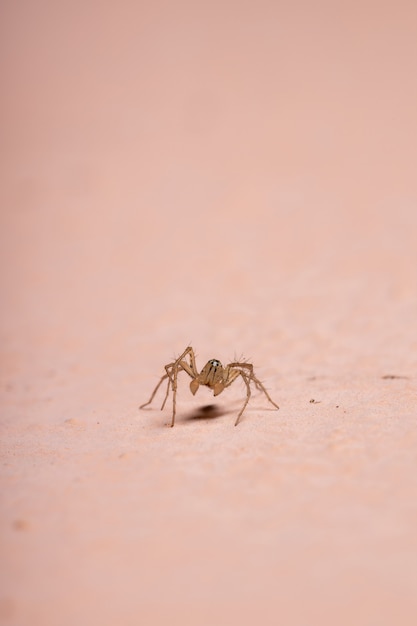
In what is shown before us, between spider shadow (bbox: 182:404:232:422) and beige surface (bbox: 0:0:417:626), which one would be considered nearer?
beige surface (bbox: 0:0:417:626)

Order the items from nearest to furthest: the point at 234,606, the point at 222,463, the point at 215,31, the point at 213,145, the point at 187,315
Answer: the point at 234,606, the point at 222,463, the point at 187,315, the point at 213,145, the point at 215,31

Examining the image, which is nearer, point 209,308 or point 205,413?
point 205,413

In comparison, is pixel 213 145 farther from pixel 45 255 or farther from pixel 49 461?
pixel 49 461

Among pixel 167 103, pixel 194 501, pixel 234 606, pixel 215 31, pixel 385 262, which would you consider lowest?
pixel 234 606

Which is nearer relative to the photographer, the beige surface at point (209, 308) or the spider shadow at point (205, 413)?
the beige surface at point (209, 308)

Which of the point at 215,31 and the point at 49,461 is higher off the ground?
the point at 215,31

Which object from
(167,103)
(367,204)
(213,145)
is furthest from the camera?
(167,103)

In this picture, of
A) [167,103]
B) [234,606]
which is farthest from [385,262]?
[167,103]

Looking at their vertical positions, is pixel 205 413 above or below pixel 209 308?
below
